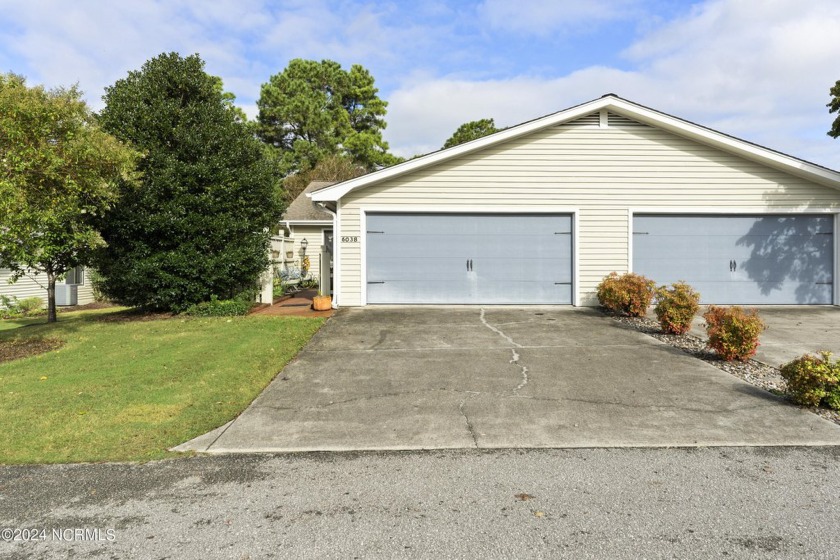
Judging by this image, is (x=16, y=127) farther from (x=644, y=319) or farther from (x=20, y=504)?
(x=644, y=319)

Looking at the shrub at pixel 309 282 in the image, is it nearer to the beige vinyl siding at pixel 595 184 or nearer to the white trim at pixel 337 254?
the white trim at pixel 337 254

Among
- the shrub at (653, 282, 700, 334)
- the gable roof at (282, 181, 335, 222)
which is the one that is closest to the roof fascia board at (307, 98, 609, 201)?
the shrub at (653, 282, 700, 334)

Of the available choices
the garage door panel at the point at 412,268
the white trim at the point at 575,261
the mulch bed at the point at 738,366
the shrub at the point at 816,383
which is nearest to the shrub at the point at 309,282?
the garage door panel at the point at 412,268

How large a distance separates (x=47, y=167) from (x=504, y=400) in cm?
785

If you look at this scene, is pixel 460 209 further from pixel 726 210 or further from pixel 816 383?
pixel 816 383

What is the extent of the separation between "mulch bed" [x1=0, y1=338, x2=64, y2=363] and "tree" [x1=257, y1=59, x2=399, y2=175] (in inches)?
1079

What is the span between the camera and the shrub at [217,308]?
1157 cm

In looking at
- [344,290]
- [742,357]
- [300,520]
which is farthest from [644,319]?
[300,520]

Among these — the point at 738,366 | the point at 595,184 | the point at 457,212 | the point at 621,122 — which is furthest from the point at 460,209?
the point at 738,366

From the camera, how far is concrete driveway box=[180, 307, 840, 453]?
461cm

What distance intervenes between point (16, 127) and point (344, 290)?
6714 millimetres

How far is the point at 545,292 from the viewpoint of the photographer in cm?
1241

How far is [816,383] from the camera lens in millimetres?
5230
